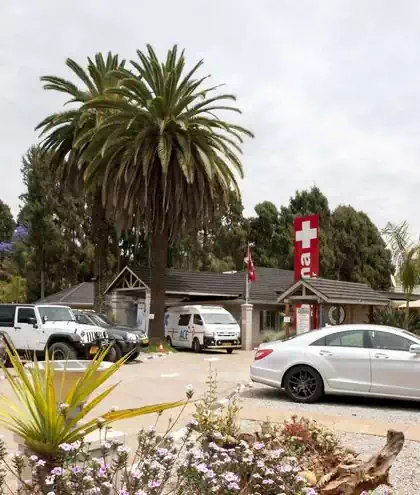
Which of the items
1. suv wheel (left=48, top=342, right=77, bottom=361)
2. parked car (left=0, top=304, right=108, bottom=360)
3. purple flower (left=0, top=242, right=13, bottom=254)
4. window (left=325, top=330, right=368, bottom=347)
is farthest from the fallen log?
purple flower (left=0, top=242, right=13, bottom=254)

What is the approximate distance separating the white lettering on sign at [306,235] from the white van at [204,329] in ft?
16.1

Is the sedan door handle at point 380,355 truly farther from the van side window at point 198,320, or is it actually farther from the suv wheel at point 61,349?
the van side window at point 198,320

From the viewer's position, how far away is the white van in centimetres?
2623

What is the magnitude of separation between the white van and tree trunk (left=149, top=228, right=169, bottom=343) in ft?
2.69

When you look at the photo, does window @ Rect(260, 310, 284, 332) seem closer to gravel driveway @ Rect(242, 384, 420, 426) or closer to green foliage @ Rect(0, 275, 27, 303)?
green foliage @ Rect(0, 275, 27, 303)

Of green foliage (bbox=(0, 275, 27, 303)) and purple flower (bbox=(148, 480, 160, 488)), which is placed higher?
green foliage (bbox=(0, 275, 27, 303))

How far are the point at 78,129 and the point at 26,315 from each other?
13.9 metres

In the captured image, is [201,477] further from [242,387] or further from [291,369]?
[242,387]

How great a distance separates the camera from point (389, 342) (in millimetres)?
10805

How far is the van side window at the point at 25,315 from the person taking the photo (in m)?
19.0

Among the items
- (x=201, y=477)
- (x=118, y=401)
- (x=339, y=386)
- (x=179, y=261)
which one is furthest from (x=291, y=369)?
(x=179, y=261)

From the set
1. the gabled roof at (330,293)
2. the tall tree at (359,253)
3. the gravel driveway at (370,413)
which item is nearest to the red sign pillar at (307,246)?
the gabled roof at (330,293)

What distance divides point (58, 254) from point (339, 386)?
36628 mm

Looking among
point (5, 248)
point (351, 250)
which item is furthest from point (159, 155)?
point (5, 248)
